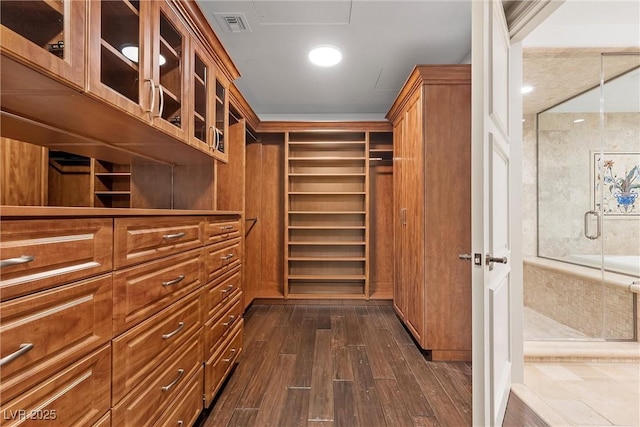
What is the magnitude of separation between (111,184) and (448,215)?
2.35 m

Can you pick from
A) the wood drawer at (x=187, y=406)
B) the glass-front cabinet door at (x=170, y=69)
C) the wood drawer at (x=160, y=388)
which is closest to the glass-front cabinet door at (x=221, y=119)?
the glass-front cabinet door at (x=170, y=69)

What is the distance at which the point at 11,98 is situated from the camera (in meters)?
0.97

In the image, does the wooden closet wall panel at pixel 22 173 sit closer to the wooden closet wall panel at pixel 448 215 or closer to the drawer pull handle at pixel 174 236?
the drawer pull handle at pixel 174 236

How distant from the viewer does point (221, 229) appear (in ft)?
5.93

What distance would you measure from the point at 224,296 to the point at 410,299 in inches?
65.8

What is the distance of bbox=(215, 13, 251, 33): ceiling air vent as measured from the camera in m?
2.04

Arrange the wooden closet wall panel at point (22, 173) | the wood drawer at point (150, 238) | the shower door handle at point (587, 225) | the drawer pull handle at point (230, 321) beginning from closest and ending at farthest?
the wood drawer at point (150, 238)
the wooden closet wall panel at point (22, 173)
the drawer pull handle at point (230, 321)
the shower door handle at point (587, 225)

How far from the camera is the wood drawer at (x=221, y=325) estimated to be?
1.61 m

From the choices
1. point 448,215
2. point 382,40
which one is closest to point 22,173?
point 382,40

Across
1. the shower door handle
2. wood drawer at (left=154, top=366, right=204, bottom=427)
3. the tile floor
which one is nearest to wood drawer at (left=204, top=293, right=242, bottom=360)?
wood drawer at (left=154, top=366, right=204, bottom=427)

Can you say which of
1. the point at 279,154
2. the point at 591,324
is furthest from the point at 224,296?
the point at 591,324

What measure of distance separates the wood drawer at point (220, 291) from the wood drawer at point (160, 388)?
6.1 inches

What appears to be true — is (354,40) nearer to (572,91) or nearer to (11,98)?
(11,98)

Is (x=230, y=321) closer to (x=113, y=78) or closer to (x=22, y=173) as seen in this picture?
(x=22, y=173)
